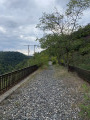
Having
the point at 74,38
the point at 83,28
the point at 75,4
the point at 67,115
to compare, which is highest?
the point at 75,4

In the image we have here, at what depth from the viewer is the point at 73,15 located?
11727 millimetres

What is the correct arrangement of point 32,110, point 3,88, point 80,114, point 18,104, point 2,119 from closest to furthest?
point 2,119
point 80,114
point 32,110
point 18,104
point 3,88

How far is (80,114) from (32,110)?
54.4 inches

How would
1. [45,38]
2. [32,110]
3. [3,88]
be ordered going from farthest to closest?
[45,38]
[3,88]
[32,110]

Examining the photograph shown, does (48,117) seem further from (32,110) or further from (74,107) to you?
(74,107)

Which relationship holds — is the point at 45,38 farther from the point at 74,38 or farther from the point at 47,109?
the point at 47,109

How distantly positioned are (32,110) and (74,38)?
10.8 metres

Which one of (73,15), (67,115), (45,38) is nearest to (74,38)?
(73,15)

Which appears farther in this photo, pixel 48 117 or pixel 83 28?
pixel 83 28

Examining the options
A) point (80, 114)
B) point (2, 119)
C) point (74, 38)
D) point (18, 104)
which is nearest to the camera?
point (2, 119)

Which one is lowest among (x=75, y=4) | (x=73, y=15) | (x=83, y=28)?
(x=83, y=28)

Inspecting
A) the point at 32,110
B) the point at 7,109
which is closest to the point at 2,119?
the point at 7,109

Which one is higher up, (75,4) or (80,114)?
(75,4)

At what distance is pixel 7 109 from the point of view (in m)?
3.45
